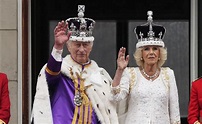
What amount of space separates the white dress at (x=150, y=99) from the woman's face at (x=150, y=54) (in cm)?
15

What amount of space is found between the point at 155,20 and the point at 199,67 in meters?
0.75

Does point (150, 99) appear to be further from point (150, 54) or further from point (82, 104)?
point (82, 104)

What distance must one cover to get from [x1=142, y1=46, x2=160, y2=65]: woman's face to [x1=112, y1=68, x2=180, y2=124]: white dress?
0.49 ft

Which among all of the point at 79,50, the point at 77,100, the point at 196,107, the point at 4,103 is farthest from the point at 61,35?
the point at 196,107

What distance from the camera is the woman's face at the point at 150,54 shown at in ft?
20.9

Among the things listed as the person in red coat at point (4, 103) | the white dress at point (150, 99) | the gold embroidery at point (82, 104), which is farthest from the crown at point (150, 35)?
the person in red coat at point (4, 103)

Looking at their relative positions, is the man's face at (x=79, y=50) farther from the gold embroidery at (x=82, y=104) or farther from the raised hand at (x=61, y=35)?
the raised hand at (x=61, y=35)

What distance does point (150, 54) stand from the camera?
638cm

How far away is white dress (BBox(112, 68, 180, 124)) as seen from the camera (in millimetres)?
6328

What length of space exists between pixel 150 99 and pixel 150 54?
0.39 metres

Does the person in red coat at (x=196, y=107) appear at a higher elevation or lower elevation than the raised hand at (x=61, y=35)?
lower

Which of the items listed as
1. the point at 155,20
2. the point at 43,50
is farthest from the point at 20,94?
the point at 155,20

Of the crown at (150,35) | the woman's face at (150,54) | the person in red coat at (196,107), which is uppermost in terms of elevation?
the crown at (150,35)

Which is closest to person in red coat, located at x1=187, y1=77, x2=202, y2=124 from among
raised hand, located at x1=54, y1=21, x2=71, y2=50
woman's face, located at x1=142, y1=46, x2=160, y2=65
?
woman's face, located at x1=142, y1=46, x2=160, y2=65
